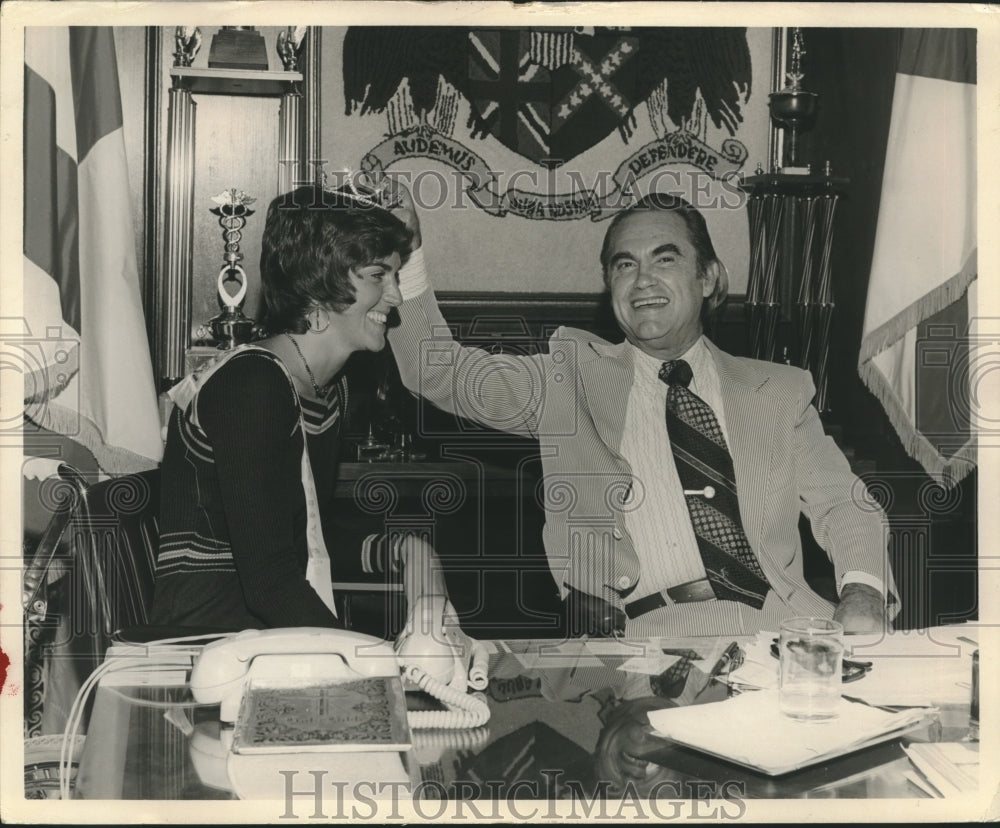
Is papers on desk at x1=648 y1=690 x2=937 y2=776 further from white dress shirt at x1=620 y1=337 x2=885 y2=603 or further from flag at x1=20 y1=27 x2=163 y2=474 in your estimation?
flag at x1=20 y1=27 x2=163 y2=474

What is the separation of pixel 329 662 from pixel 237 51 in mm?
2537

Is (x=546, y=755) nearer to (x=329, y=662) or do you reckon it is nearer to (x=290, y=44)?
(x=329, y=662)

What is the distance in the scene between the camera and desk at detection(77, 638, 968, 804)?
1344mm

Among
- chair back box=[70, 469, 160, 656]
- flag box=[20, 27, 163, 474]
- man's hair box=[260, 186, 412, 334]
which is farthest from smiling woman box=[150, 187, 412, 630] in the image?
flag box=[20, 27, 163, 474]

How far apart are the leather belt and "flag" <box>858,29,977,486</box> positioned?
0.98 meters

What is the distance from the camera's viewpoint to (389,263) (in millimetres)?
2609

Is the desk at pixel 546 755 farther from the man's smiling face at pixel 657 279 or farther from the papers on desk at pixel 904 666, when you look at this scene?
the man's smiling face at pixel 657 279

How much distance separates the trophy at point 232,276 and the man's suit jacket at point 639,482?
0.68m

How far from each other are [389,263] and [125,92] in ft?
5.28

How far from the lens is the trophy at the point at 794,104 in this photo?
12.6ft

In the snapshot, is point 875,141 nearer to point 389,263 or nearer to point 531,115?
point 531,115

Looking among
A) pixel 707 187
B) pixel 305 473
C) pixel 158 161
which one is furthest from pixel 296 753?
pixel 707 187
